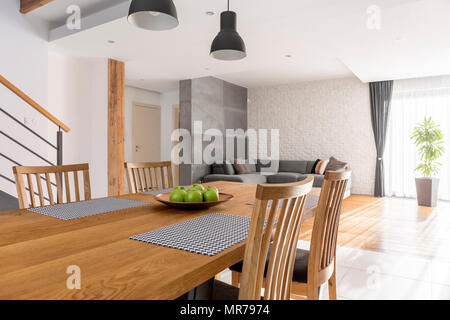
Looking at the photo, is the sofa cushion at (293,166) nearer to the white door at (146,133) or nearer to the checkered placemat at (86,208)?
the white door at (146,133)

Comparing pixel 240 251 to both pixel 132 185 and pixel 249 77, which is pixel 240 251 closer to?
pixel 132 185

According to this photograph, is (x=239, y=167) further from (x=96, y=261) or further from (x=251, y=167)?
(x=96, y=261)

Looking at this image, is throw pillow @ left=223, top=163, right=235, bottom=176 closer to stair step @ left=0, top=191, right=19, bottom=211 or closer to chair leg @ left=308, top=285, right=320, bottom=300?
stair step @ left=0, top=191, right=19, bottom=211

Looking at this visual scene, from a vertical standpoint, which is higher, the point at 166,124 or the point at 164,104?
the point at 164,104

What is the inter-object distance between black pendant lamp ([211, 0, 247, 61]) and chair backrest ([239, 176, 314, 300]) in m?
1.60

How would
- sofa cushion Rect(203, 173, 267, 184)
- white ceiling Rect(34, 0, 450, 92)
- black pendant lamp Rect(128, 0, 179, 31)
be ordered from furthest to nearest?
1. sofa cushion Rect(203, 173, 267, 184)
2. white ceiling Rect(34, 0, 450, 92)
3. black pendant lamp Rect(128, 0, 179, 31)

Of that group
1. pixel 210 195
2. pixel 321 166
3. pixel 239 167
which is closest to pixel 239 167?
pixel 239 167

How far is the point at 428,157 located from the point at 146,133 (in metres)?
6.00

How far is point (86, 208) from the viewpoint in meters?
1.53

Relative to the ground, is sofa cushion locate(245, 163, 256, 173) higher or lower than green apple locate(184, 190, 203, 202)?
lower

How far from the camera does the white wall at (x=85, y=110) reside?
468 centimetres

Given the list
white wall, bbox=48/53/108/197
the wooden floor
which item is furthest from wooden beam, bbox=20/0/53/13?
the wooden floor

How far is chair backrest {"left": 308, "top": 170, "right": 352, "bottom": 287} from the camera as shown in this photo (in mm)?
1415
